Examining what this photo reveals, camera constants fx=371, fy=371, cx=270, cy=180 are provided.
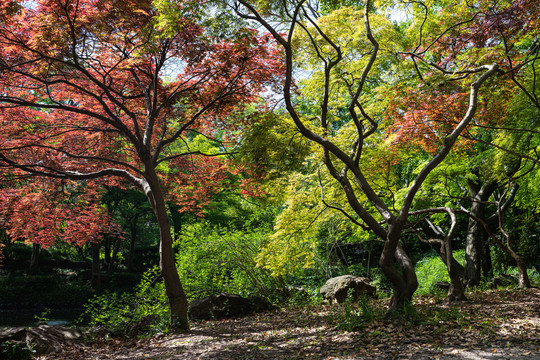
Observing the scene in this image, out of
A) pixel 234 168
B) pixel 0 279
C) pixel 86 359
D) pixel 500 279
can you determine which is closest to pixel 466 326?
pixel 234 168

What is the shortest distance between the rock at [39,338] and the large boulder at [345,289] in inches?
200

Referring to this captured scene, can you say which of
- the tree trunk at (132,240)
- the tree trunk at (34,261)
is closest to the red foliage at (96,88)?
the tree trunk at (34,261)

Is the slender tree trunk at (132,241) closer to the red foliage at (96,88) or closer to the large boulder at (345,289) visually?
the red foliage at (96,88)

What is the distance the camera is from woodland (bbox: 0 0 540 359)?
5074 millimetres

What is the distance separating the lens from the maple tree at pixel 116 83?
561 cm

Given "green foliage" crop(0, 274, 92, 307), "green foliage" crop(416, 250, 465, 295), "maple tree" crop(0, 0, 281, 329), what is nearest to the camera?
"maple tree" crop(0, 0, 281, 329)

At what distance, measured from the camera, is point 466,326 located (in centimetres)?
438

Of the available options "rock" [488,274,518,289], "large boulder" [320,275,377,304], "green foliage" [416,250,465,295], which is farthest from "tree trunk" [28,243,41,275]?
"rock" [488,274,518,289]

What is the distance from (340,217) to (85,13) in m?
6.58

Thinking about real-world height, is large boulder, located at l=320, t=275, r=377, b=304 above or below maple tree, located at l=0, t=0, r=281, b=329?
below

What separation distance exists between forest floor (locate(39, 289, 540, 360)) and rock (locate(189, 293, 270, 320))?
0.92m

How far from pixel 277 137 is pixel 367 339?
3.20 metres

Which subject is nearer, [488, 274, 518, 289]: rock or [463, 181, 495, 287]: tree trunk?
[488, 274, 518, 289]: rock

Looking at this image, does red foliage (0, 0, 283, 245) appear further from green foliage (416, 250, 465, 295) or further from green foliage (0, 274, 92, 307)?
green foliage (0, 274, 92, 307)
